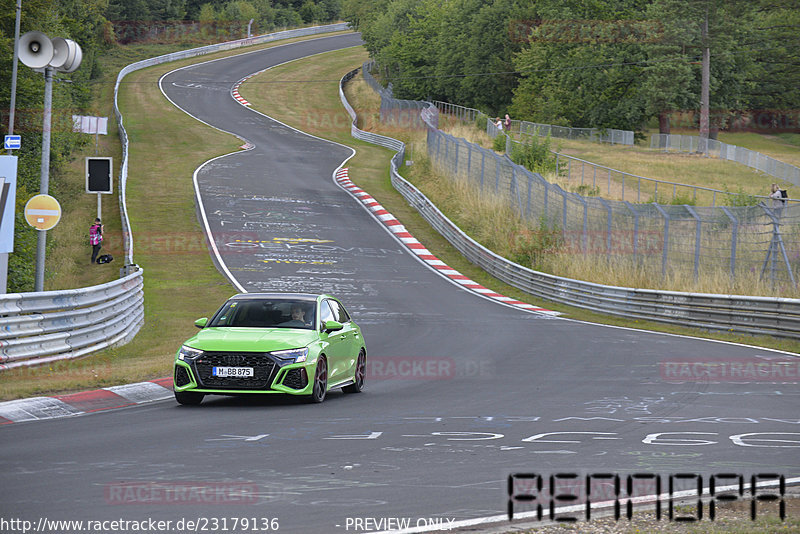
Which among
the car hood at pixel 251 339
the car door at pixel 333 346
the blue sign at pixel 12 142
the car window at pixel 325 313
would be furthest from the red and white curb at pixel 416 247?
the car hood at pixel 251 339

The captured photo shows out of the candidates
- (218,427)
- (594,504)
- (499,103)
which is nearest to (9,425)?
(218,427)

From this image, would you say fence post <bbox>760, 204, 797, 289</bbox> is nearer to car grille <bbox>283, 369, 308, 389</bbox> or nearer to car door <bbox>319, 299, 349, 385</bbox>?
car door <bbox>319, 299, 349, 385</bbox>

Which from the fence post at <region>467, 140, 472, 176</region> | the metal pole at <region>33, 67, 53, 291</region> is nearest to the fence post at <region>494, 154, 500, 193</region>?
the fence post at <region>467, 140, 472, 176</region>

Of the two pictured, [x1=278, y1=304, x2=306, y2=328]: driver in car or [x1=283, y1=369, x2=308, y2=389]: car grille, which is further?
[x1=278, y1=304, x2=306, y2=328]: driver in car

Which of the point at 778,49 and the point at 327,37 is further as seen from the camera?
the point at 327,37

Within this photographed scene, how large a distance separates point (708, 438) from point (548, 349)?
31.7ft

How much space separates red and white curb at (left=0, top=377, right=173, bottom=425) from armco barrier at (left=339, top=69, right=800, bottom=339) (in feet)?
43.7

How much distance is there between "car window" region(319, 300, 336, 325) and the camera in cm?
1349

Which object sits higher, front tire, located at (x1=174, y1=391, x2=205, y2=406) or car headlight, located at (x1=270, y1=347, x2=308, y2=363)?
car headlight, located at (x1=270, y1=347, x2=308, y2=363)

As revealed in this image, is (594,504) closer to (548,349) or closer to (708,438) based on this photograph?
(708,438)

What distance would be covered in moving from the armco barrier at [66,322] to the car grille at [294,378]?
15.8 ft

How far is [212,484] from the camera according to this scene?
7.36 metres

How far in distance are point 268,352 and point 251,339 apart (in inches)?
16.2

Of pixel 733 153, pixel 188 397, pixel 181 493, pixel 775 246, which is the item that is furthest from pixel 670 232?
pixel 733 153
